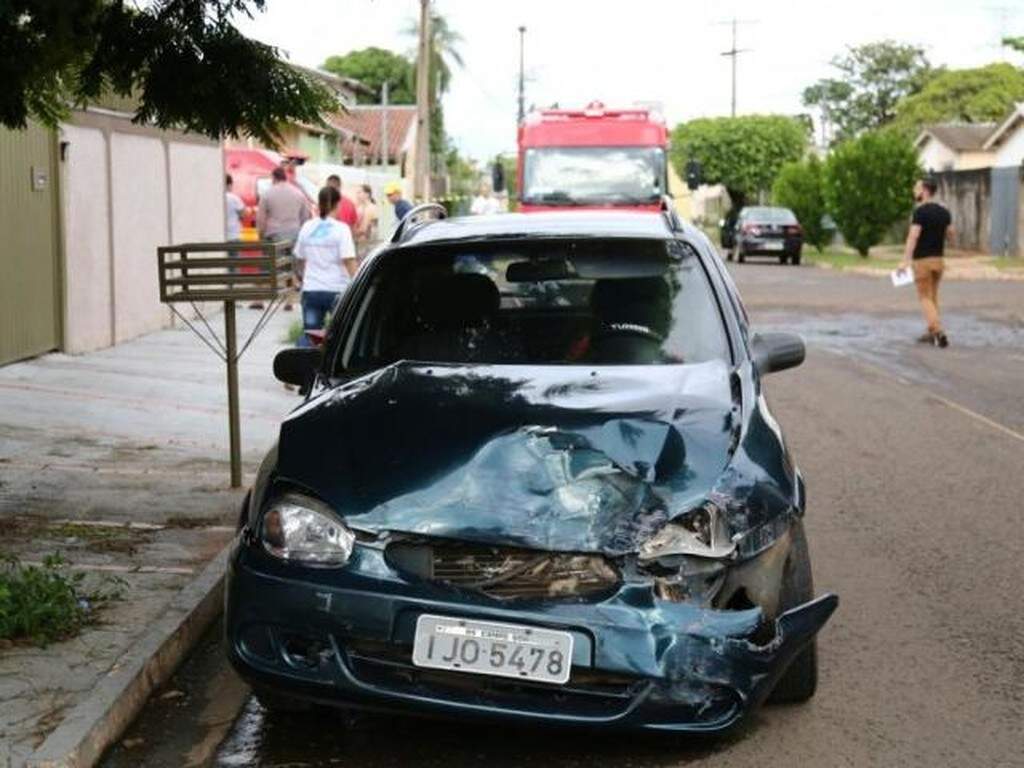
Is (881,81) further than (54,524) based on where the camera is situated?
Yes

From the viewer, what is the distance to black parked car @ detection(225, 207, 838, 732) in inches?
177

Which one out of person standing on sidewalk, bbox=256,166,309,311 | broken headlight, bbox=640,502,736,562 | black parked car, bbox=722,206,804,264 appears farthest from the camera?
black parked car, bbox=722,206,804,264

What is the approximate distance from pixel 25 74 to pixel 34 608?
234 centimetres

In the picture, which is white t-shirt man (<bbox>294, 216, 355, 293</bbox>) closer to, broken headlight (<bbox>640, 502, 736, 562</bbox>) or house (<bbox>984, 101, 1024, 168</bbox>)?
broken headlight (<bbox>640, 502, 736, 562</bbox>)

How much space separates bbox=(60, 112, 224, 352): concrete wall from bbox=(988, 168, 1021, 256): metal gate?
1072 inches

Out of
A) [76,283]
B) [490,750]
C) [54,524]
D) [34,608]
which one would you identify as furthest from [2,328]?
[490,750]

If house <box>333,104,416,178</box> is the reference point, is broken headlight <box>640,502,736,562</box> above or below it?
below

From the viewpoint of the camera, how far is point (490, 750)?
16.2ft

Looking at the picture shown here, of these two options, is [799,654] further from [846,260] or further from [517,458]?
[846,260]

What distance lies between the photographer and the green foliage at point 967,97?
86.6m

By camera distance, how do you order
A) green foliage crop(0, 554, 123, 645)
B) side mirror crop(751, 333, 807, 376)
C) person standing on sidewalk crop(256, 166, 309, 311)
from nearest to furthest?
1. green foliage crop(0, 554, 123, 645)
2. side mirror crop(751, 333, 807, 376)
3. person standing on sidewalk crop(256, 166, 309, 311)

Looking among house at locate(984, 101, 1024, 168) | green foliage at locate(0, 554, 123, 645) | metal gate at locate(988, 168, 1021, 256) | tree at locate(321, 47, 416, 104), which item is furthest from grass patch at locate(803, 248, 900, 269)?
tree at locate(321, 47, 416, 104)

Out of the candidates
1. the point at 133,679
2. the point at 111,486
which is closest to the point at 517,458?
the point at 133,679

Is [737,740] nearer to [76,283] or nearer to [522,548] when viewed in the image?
[522,548]
